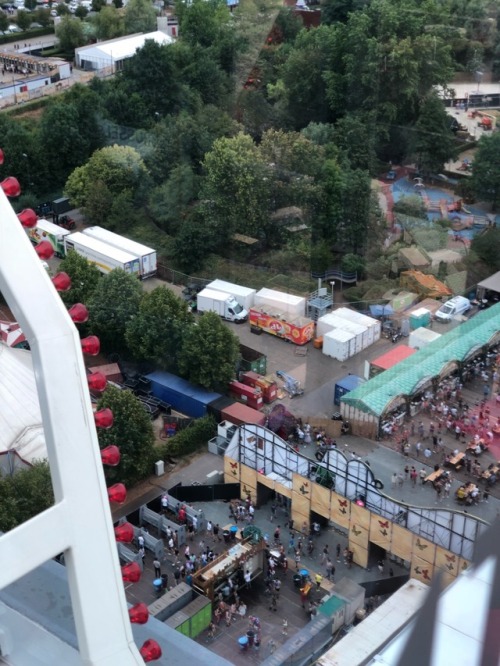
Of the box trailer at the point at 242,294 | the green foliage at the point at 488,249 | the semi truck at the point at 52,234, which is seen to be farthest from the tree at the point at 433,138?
the semi truck at the point at 52,234


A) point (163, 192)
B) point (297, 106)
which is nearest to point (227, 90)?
point (163, 192)

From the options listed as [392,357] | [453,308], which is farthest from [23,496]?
[453,308]

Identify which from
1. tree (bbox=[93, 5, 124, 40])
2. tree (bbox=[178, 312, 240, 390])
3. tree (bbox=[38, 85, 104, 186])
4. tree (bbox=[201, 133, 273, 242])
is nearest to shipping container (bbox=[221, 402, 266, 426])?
tree (bbox=[178, 312, 240, 390])

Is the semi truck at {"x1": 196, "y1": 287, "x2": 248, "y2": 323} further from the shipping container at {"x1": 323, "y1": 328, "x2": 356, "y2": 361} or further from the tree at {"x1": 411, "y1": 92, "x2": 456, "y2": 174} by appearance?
the tree at {"x1": 411, "y1": 92, "x2": 456, "y2": 174}

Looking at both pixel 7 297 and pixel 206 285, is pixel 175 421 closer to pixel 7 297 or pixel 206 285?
pixel 206 285

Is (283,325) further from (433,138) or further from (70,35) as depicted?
(70,35)

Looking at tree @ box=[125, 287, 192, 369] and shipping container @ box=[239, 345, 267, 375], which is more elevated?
tree @ box=[125, 287, 192, 369]
